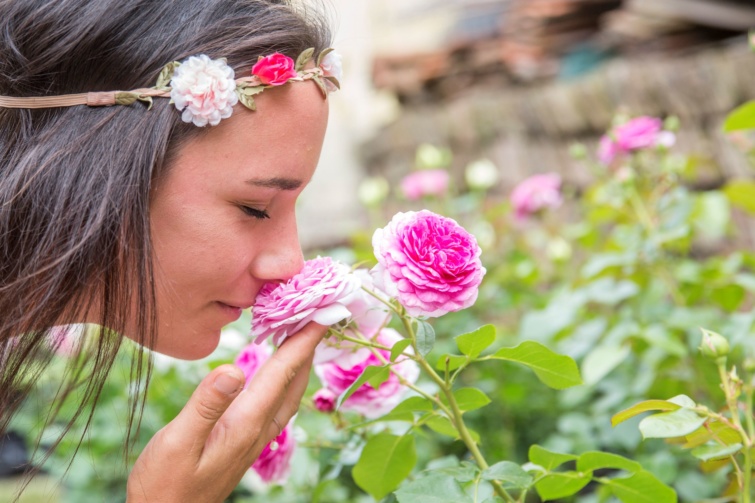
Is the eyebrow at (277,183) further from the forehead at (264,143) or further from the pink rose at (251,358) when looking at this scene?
the pink rose at (251,358)

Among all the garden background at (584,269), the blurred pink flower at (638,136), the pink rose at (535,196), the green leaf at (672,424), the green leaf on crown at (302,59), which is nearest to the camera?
the green leaf at (672,424)

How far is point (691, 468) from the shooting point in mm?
1484

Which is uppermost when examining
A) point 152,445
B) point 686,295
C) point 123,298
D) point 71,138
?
point 71,138

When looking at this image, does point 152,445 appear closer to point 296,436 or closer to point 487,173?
point 296,436

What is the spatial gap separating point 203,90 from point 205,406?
14.4 inches

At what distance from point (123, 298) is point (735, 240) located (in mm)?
1569

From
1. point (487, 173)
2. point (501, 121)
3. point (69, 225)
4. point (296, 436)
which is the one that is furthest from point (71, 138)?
point (501, 121)

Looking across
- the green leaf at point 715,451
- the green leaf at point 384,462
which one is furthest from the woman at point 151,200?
the green leaf at point 715,451

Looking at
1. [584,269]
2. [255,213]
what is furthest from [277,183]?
[584,269]

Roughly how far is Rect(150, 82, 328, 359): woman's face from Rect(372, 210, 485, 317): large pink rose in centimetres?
17

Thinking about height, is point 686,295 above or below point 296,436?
below

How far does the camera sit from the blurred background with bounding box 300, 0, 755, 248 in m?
2.18

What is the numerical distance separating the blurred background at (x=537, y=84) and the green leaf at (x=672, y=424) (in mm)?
706

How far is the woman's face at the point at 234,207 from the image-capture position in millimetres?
1005
